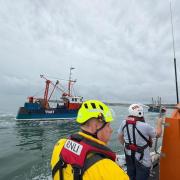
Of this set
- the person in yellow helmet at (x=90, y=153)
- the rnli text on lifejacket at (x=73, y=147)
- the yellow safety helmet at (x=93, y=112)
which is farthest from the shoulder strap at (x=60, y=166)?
the yellow safety helmet at (x=93, y=112)

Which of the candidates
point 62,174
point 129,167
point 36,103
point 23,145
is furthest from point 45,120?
point 62,174

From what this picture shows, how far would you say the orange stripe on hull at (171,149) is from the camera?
375cm

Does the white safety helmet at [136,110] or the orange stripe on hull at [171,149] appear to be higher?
the white safety helmet at [136,110]

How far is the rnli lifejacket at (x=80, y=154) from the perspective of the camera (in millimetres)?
1556

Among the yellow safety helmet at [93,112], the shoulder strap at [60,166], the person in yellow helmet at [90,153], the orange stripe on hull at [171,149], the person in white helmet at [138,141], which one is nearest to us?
the person in yellow helmet at [90,153]

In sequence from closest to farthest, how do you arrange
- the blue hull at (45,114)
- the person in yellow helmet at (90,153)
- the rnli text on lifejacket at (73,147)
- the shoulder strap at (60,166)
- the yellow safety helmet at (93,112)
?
the person in yellow helmet at (90,153) → the rnli text on lifejacket at (73,147) → the shoulder strap at (60,166) → the yellow safety helmet at (93,112) → the blue hull at (45,114)

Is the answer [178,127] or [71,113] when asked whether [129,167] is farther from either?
[71,113]

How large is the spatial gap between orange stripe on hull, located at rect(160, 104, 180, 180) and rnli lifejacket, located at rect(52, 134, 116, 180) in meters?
2.43

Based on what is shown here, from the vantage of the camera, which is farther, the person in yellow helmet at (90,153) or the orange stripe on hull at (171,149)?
the orange stripe on hull at (171,149)

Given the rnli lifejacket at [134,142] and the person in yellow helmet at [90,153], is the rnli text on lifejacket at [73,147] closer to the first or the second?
the person in yellow helmet at [90,153]

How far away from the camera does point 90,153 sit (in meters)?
1.59

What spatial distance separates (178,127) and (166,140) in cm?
38

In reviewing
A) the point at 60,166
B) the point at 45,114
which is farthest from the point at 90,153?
the point at 45,114

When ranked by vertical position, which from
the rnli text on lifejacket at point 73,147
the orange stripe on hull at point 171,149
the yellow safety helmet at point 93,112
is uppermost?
the yellow safety helmet at point 93,112
